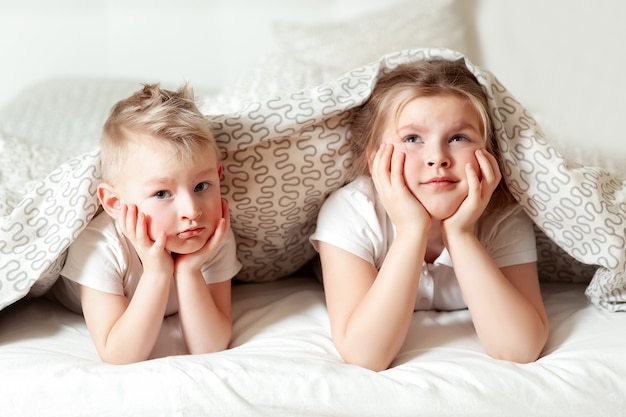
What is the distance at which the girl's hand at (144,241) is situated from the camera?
106cm

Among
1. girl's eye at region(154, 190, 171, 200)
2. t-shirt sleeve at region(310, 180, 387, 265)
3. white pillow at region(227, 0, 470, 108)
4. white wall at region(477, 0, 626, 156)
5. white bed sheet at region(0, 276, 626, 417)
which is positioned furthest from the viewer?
white pillow at region(227, 0, 470, 108)

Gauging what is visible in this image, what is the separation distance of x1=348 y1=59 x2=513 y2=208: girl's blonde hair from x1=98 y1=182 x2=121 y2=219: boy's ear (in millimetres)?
399

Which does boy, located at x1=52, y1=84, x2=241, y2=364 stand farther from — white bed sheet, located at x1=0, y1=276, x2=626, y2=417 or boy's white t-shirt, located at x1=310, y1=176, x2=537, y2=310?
boy's white t-shirt, located at x1=310, y1=176, x2=537, y2=310

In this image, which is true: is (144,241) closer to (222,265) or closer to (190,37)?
(222,265)

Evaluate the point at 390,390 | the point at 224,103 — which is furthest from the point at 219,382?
the point at 224,103

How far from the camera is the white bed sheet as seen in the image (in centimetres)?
97

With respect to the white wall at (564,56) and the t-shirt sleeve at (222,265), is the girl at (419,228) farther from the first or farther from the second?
the white wall at (564,56)

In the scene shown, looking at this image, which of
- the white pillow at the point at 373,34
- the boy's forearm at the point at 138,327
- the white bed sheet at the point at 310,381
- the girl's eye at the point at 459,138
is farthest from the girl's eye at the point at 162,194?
the white pillow at the point at 373,34

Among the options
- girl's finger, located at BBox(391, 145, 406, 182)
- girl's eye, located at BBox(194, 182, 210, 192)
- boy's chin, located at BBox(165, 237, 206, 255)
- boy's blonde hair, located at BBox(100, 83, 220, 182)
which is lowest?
boy's chin, located at BBox(165, 237, 206, 255)

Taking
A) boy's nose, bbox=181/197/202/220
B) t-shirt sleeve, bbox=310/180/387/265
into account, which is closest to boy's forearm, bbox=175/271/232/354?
boy's nose, bbox=181/197/202/220

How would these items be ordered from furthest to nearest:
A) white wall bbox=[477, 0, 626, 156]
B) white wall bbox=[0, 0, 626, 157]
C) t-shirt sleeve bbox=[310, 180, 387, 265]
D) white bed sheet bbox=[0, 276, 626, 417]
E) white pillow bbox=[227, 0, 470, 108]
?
white wall bbox=[0, 0, 626, 157] → white pillow bbox=[227, 0, 470, 108] → white wall bbox=[477, 0, 626, 156] → t-shirt sleeve bbox=[310, 180, 387, 265] → white bed sheet bbox=[0, 276, 626, 417]

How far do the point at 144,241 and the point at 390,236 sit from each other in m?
0.41

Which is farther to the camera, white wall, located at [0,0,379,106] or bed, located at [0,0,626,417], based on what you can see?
white wall, located at [0,0,379,106]

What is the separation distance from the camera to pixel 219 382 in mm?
981
